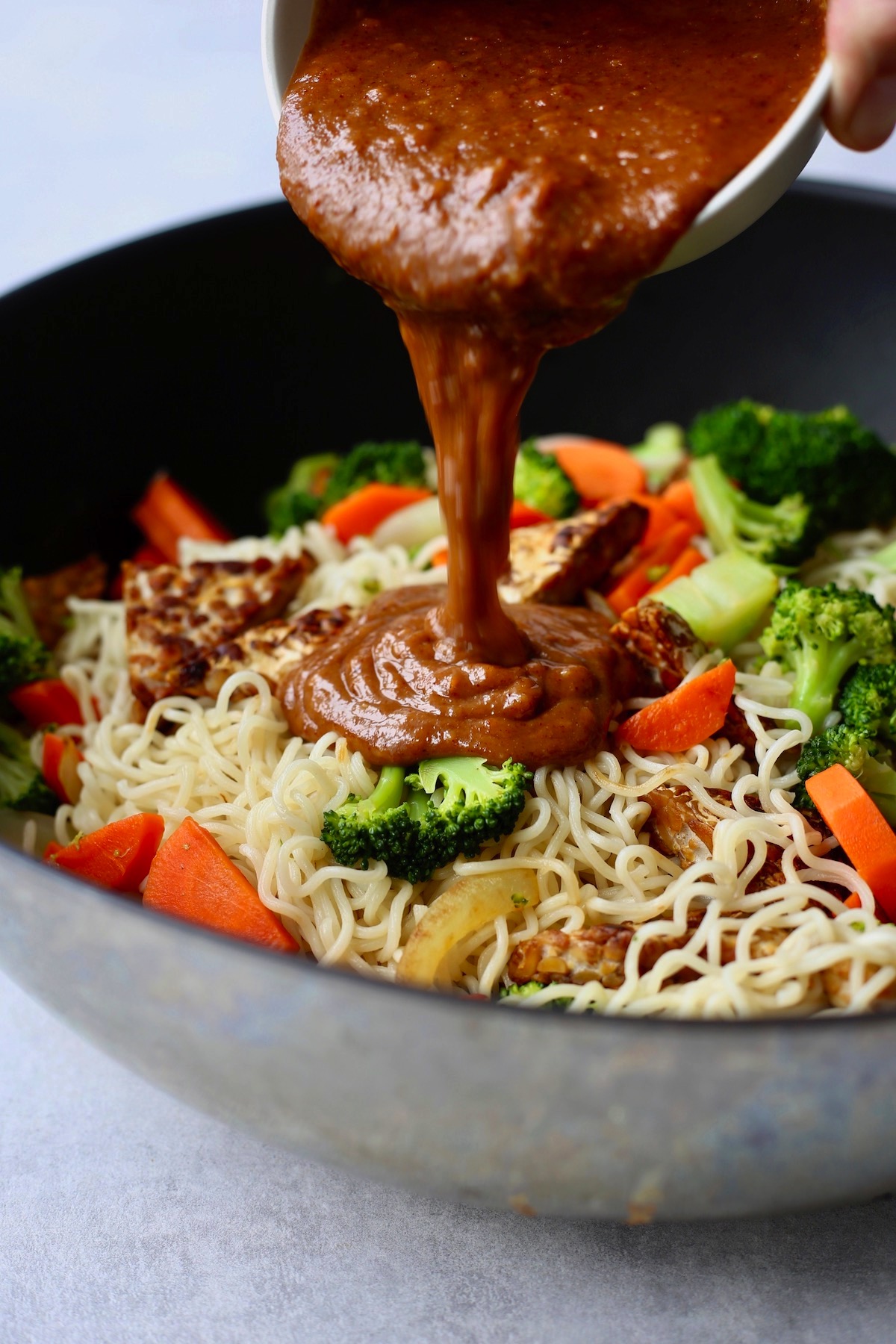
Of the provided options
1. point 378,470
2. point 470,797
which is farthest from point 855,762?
point 378,470

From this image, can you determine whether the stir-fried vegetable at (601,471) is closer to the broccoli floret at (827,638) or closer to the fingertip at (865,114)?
the broccoli floret at (827,638)

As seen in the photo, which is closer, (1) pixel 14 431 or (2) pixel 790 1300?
(2) pixel 790 1300

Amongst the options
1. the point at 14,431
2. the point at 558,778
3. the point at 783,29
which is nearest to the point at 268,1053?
the point at 558,778

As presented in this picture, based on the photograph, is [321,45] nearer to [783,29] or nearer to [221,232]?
[783,29]

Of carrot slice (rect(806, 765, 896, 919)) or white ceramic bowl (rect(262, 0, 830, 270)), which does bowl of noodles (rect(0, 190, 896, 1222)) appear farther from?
white ceramic bowl (rect(262, 0, 830, 270))

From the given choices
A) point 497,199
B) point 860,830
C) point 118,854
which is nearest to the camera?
point 497,199

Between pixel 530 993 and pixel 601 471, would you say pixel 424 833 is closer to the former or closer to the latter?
pixel 530 993
